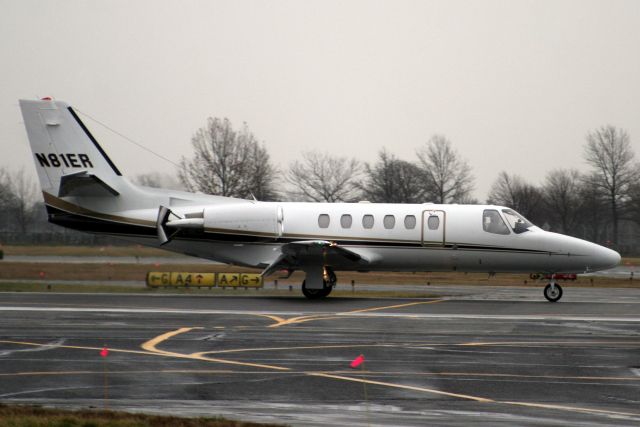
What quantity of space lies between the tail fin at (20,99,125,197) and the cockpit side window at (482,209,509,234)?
12598 mm

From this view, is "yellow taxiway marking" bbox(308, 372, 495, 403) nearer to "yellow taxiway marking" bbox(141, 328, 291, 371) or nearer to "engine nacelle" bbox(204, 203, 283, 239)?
"yellow taxiway marking" bbox(141, 328, 291, 371)

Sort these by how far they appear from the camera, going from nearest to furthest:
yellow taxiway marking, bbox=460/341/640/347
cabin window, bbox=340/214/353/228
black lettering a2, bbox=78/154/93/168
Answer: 1. yellow taxiway marking, bbox=460/341/640/347
2. cabin window, bbox=340/214/353/228
3. black lettering a2, bbox=78/154/93/168

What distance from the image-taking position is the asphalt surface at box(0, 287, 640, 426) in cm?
1199

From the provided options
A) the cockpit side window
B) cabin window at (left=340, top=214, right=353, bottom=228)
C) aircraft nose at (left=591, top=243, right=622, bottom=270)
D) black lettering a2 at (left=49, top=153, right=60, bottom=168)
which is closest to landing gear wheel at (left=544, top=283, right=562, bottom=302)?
aircraft nose at (left=591, top=243, right=622, bottom=270)

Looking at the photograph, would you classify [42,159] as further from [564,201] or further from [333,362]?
[564,201]

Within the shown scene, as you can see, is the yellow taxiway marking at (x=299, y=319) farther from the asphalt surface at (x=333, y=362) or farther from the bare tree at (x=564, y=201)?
the bare tree at (x=564, y=201)

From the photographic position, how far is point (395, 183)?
250 feet

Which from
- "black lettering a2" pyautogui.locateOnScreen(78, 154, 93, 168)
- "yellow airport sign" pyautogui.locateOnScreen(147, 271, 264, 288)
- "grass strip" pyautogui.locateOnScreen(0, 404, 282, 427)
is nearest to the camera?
"grass strip" pyautogui.locateOnScreen(0, 404, 282, 427)

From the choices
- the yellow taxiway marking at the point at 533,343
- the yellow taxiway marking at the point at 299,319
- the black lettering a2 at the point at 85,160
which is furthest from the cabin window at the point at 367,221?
the yellow taxiway marking at the point at 533,343

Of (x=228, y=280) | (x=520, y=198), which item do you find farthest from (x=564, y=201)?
(x=228, y=280)

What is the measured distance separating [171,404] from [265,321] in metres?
10.2

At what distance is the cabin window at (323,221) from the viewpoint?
2962cm

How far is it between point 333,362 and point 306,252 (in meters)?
13.0

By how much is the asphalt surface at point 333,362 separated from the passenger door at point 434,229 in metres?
3.40
